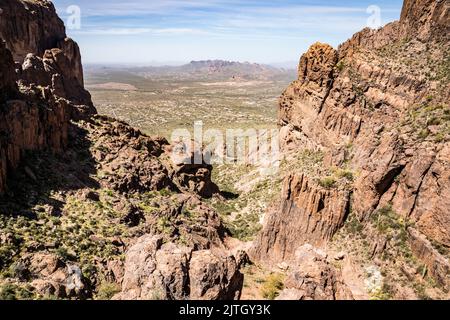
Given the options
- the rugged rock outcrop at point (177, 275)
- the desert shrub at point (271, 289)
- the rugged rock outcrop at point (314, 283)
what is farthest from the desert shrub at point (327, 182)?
the rugged rock outcrop at point (177, 275)

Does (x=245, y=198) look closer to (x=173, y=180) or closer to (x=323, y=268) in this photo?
(x=173, y=180)

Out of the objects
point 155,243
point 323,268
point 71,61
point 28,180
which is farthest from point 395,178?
point 71,61

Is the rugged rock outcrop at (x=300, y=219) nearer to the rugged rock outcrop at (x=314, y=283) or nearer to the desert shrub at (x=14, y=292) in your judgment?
the rugged rock outcrop at (x=314, y=283)

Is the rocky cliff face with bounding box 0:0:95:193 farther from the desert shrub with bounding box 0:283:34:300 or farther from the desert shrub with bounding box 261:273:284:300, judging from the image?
the desert shrub with bounding box 261:273:284:300

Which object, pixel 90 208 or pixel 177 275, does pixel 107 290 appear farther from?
pixel 90 208

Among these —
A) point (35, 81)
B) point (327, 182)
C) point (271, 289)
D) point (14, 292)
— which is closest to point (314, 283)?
point (271, 289)
